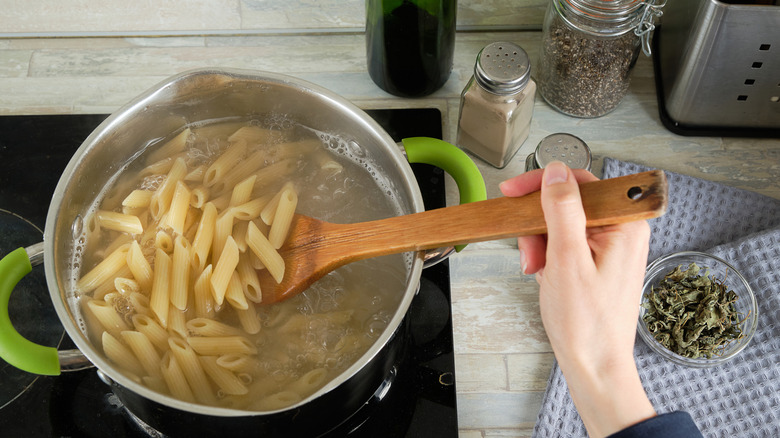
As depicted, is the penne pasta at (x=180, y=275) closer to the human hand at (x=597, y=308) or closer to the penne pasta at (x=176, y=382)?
the penne pasta at (x=176, y=382)

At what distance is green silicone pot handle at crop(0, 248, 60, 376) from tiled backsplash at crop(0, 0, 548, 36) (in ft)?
1.86

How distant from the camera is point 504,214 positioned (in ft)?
2.62

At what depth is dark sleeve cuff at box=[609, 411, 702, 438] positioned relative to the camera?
737 mm

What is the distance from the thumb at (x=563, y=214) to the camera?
723 mm

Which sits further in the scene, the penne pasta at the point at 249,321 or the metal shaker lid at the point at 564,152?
the metal shaker lid at the point at 564,152

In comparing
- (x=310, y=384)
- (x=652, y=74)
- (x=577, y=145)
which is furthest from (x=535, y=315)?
(x=652, y=74)

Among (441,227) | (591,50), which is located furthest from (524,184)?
(591,50)

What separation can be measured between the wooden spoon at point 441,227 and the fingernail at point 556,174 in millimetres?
29

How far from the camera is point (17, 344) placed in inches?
32.2

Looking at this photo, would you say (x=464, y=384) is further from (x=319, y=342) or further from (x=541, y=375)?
(x=319, y=342)

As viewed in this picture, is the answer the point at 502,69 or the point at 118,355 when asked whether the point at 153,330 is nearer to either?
the point at 118,355

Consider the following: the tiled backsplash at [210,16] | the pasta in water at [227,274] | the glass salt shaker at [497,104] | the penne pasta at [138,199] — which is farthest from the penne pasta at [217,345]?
the tiled backsplash at [210,16]

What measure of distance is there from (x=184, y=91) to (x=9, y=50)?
500 millimetres

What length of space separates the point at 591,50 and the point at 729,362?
495 millimetres
